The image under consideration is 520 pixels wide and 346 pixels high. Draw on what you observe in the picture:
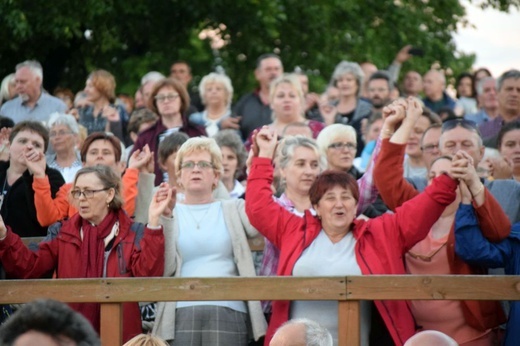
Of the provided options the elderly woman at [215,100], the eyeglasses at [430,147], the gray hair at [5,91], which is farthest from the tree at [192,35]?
the eyeglasses at [430,147]

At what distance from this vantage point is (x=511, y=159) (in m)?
9.61

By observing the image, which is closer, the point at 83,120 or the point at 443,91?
the point at 83,120

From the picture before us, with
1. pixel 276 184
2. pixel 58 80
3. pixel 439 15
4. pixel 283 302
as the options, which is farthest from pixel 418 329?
pixel 439 15

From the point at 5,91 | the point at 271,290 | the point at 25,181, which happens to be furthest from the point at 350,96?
the point at 271,290

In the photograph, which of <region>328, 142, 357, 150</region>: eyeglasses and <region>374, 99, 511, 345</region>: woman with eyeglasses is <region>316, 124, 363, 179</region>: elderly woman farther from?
<region>374, 99, 511, 345</region>: woman with eyeglasses

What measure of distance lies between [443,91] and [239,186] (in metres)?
5.83

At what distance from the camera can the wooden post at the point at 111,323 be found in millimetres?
8383

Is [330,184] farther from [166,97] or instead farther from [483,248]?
[166,97]

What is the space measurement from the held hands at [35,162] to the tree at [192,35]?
7.07 m

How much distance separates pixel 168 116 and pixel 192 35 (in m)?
8.53

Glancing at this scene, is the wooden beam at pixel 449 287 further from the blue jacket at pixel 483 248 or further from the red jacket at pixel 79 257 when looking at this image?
the red jacket at pixel 79 257

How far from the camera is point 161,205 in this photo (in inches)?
340

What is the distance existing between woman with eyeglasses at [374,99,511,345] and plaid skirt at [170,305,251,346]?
1125 mm

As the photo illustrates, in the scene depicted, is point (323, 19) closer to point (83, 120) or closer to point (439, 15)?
point (439, 15)
